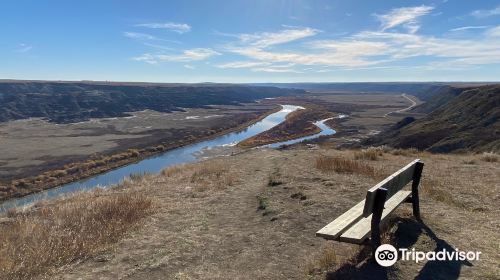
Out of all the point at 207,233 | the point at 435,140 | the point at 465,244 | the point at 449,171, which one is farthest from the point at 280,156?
the point at 435,140

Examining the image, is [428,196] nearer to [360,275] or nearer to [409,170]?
[409,170]

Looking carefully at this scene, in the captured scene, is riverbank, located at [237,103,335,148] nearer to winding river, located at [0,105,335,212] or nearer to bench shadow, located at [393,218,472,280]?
winding river, located at [0,105,335,212]

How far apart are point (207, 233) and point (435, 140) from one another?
142 ft

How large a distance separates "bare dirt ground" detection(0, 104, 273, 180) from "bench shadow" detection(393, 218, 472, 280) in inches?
1727

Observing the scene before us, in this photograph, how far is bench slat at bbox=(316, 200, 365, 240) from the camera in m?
5.98

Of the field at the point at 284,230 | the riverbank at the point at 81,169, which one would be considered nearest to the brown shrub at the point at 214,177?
the field at the point at 284,230

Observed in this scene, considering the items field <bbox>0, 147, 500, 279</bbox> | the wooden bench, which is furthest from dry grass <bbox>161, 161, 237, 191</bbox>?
the wooden bench

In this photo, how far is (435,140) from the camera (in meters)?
46.5

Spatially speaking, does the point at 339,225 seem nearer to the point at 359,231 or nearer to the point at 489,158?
the point at 359,231

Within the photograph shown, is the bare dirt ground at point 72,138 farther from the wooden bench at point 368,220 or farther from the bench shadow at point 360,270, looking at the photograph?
the bench shadow at point 360,270

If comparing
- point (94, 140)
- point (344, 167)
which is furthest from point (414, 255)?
point (94, 140)

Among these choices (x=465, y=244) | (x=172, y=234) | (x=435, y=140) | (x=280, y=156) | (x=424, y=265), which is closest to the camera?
(x=424, y=265)

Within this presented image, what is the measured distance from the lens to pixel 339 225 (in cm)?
641

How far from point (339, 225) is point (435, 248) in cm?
161
